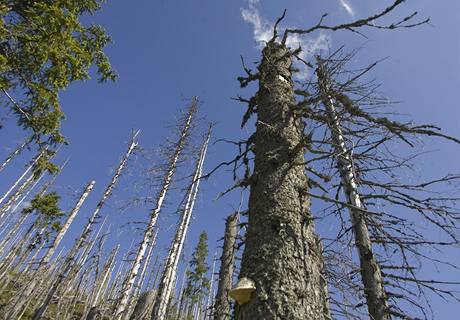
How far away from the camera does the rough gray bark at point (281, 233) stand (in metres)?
1.82

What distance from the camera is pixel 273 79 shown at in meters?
3.49

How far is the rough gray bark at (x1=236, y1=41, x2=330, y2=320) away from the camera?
1823mm

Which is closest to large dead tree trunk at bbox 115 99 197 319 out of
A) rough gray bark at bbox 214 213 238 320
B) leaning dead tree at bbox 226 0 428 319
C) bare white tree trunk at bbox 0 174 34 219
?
rough gray bark at bbox 214 213 238 320

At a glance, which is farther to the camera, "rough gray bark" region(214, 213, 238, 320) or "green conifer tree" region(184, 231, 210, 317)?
"green conifer tree" region(184, 231, 210, 317)

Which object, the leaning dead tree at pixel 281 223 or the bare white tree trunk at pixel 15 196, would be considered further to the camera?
the bare white tree trunk at pixel 15 196

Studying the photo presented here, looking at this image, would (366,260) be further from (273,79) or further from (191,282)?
(191,282)

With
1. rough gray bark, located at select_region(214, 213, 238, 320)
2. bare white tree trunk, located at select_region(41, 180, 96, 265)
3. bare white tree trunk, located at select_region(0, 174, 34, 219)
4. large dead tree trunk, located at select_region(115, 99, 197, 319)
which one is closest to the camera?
rough gray bark, located at select_region(214, 213, 238, 320)

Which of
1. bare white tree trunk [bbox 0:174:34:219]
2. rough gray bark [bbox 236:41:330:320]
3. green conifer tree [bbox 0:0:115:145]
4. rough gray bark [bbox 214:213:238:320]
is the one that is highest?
bare white tree trunk [bbox 0:174:34:219]

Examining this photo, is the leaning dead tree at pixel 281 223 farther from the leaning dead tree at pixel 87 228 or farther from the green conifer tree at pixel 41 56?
the green conifer tree at pixel 41 56

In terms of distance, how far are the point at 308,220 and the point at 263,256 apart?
1.62 ft

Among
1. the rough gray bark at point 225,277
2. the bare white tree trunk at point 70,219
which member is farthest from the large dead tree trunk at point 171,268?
the bare white tree trunk at point 70,219

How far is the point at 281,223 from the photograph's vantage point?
7.09 feet

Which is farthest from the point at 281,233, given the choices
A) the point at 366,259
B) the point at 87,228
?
the point at 87,228

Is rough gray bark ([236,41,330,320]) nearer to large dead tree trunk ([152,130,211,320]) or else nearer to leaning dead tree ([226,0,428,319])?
leaning dead tree ([226,0,428,319])
